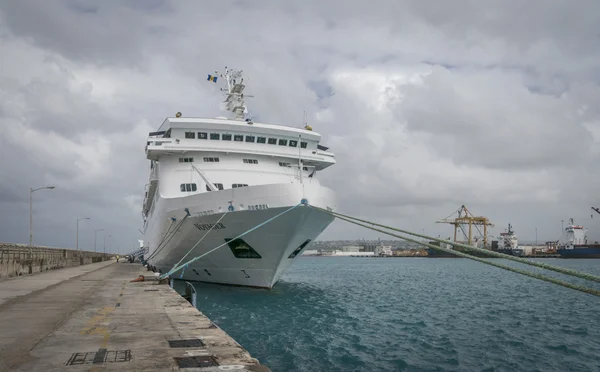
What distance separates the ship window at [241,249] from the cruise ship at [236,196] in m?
0.05

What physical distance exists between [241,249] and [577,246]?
395 ft

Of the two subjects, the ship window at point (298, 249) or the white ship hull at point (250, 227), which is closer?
the white ship hull at point (250, 227)

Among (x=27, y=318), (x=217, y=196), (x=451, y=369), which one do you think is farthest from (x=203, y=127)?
(x=451, y=369)

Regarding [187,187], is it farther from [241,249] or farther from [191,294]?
[191,294]

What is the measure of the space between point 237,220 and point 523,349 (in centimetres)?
1106

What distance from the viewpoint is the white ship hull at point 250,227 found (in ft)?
58.9

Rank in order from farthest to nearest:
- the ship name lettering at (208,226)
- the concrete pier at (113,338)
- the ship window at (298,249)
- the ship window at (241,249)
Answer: the ship window at (298,249), the ship window at (241,249), the ship name lettering at (208,226), the concrete pier at (113,338)

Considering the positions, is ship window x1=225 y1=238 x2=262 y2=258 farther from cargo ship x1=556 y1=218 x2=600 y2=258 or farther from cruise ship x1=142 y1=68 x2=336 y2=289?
cargo ship x1=556 y1=218 x2=600 y2=258

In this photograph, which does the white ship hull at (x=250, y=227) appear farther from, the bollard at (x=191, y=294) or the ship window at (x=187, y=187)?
the bollard at (x=191, y=294)

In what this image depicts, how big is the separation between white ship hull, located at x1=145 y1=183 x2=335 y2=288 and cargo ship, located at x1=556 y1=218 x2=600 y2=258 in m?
112

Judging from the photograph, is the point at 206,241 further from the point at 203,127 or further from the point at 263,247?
the point at 203,127

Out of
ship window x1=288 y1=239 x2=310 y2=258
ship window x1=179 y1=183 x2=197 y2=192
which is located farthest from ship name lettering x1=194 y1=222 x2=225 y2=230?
ship window x1=288 y1=239 x2=310 y2=258

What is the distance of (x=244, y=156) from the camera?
23219 millimetres

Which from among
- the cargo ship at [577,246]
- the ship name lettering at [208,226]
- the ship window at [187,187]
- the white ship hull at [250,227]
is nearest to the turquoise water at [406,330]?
the white ship hull at [250,227]
